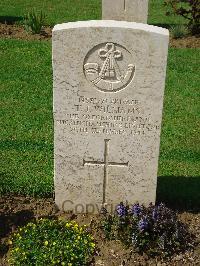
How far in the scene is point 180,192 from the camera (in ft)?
19.1

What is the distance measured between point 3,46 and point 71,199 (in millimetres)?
6616

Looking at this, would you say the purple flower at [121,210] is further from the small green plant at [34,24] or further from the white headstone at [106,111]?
the small green plant at [34,24]

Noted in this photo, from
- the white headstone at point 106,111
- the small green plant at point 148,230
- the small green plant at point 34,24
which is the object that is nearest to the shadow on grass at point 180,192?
the white headstone at point 106,111

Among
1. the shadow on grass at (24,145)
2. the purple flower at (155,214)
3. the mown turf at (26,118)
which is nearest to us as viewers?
the purple flower at (155,214)

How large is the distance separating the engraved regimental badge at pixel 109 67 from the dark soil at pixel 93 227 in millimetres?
1524

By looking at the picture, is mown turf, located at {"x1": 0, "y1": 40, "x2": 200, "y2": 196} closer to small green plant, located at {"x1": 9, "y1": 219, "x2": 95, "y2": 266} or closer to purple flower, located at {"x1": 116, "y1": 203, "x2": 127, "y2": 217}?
small green plant, located at {"x1": 9, "y1": 219, "x2": 95, "y2": 266}

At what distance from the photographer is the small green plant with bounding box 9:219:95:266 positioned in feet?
15.1

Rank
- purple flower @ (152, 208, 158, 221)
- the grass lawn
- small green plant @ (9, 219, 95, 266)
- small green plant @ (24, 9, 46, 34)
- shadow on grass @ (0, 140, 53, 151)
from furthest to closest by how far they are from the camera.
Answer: the grass lawn, small green plant @ (24, 9, 46, 34), shadow on grass @ (0, 140, 53, 151), purple flower @ (152, 208, 158, 221), small green plant @ (9, 219, 95, 266)

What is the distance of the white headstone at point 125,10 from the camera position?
8.31 metres

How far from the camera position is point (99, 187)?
17.1 feet

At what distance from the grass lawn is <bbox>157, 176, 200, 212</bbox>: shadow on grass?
8350 mm

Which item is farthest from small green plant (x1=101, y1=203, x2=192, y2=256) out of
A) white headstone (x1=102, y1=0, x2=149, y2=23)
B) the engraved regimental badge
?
white headstone (x1=102, y1=0, x2=149, y2=23)

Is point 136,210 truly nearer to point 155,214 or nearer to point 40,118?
point 155,214

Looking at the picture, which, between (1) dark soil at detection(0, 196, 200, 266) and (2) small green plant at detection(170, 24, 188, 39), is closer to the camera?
(1) dark soil at detection(0, 196, 200, 266)
